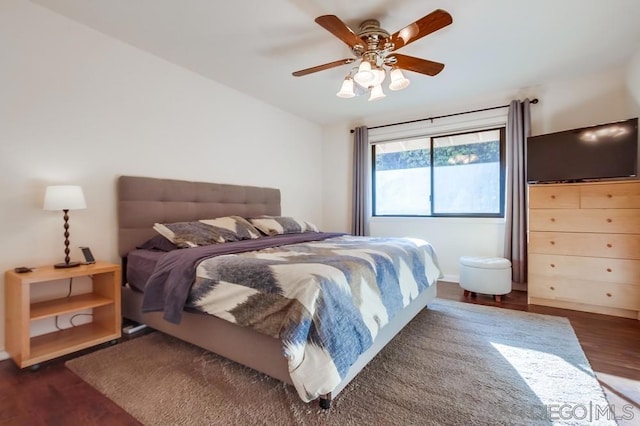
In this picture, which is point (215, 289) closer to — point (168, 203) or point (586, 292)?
point (168, 203)

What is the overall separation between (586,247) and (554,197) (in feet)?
1.75

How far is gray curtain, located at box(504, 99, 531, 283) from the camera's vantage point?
11.4 ft

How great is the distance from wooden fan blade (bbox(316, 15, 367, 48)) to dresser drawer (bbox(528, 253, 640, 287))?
2.71 m

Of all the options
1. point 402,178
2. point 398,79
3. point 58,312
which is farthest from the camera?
point 402,178

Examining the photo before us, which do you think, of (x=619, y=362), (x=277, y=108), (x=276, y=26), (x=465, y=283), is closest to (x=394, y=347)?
(x=619, y=362)

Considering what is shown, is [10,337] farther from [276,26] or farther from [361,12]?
[361,12]

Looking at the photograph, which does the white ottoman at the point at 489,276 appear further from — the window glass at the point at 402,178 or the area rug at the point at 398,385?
the window glass at the point at 402,178

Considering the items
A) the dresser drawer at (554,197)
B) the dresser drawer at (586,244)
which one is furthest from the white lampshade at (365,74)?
the dresser drawer at (586,244)

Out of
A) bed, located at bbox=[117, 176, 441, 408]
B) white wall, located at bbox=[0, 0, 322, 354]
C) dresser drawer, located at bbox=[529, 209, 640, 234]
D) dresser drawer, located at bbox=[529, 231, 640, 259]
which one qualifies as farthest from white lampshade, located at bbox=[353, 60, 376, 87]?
dresser drawer, located at bbox=[529, 231, 640, 259]

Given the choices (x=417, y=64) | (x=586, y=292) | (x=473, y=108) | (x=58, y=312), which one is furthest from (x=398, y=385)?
(x=473, y=108)

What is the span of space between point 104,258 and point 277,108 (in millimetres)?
2841

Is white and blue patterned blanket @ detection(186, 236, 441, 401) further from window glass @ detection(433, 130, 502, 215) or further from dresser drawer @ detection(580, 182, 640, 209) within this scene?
window glass @ detection(433, 130, 502, 215)

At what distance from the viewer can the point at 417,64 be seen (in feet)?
7.77

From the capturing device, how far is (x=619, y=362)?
75.1 inches
